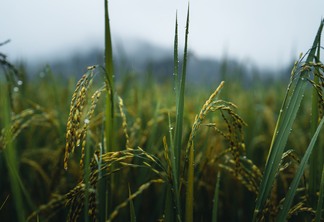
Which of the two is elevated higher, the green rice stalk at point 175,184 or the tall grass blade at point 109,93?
the tall grass blade at point 109,93

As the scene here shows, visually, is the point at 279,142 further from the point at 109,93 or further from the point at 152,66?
the point at 152,66

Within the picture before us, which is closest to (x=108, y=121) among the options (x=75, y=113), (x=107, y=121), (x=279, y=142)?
(x=107, y=121)

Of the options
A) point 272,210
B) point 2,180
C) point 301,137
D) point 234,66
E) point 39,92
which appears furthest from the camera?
point 234,66

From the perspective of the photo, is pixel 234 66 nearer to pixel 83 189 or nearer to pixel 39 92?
pixel 39 92

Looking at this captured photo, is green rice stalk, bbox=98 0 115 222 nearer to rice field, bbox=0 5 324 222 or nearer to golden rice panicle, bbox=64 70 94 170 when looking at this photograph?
rice field, bbox=0 5 324 222

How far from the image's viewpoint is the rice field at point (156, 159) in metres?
1.03

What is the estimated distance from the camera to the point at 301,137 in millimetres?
2668

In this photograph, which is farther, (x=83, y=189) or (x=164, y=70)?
(x=164, y=70)

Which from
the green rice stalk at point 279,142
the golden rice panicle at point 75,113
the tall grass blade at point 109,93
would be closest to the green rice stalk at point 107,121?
the tall grass blade at point 109,93

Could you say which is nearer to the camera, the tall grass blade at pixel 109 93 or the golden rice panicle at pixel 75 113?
the golden rice panicle at pixel 75 113

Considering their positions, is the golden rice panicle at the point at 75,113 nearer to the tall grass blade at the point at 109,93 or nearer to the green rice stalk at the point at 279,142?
the tall grass blade at the point at 109,93

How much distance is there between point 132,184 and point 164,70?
4025 mm

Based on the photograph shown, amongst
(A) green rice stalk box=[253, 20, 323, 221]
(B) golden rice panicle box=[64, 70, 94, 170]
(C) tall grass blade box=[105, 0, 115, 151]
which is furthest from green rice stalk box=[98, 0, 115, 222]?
(A) green rice stalk box=[253, 20, 323, 221]

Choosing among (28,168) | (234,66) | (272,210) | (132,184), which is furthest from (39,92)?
(272,210)
